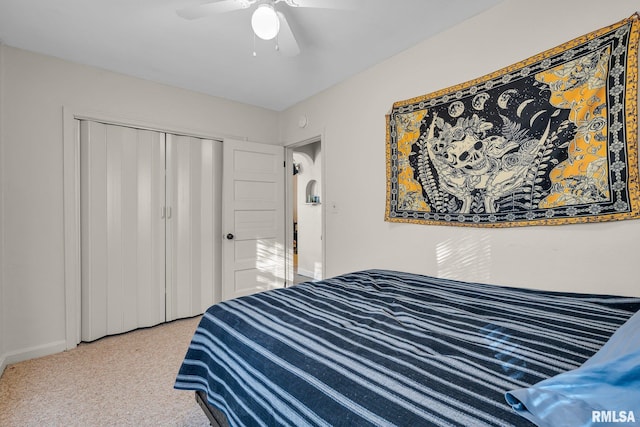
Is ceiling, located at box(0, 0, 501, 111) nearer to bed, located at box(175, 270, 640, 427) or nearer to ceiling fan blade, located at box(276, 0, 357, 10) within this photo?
ceiling fan blade, located at box(276, 0, 357, 10)

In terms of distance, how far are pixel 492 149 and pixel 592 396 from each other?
5.83ft

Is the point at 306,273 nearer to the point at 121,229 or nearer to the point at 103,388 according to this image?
the point at 121,229

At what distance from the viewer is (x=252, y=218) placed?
3.67 m

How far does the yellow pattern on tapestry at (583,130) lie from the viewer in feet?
5.16

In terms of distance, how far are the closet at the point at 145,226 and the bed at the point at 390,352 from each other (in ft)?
6.25

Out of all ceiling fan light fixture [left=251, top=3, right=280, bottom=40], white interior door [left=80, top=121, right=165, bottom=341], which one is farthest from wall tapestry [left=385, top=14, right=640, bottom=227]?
white interior door [left=80, top=121, right=165, bottom=341]

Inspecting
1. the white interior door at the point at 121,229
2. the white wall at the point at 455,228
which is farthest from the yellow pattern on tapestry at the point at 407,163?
the white interior door at the point at 121,229

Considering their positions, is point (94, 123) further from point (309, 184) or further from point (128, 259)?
point (309, 184)

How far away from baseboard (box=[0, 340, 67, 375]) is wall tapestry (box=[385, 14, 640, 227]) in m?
3.15

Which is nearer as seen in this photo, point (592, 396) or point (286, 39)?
point (592, 396)

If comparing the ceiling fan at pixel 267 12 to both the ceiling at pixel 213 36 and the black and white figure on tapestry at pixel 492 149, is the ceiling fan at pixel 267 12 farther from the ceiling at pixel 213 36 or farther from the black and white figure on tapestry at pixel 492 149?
the black and white figure on tapestry at pixel 492 149

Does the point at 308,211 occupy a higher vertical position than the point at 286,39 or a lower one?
lower

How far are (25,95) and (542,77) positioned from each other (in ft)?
12.3

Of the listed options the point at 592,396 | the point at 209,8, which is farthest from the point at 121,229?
the point at 592,396
